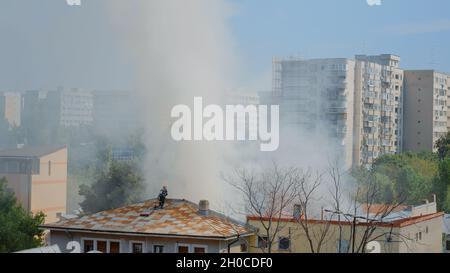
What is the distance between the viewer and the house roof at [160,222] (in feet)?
16.8

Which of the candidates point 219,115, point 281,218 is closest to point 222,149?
point 219,115

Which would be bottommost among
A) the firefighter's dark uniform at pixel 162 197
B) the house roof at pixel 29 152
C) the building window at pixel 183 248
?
the building window at pixel 183 248

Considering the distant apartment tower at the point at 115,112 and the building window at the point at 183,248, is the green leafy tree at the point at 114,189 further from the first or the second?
the building window at the point at 183,248

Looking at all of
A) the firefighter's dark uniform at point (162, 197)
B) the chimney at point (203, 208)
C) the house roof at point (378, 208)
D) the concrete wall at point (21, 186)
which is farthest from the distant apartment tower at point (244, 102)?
the concrete wall at point (21, 186)

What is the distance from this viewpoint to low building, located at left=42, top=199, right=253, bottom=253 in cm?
502

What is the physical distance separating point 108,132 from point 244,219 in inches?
41.5

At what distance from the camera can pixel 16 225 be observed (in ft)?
17.2

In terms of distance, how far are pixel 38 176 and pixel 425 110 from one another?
8.58 ft

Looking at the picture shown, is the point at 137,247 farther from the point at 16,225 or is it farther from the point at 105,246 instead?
the point at 16,225

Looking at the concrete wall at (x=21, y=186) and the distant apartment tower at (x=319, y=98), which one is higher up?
the distant apartment tower at (x=319, y=98)

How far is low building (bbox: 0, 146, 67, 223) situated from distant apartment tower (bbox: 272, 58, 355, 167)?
1.50 m

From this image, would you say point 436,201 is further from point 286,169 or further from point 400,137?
point 286,169

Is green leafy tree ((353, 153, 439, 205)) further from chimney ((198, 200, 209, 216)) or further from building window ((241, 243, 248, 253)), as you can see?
chimney ((198, 200, 209, 216))
